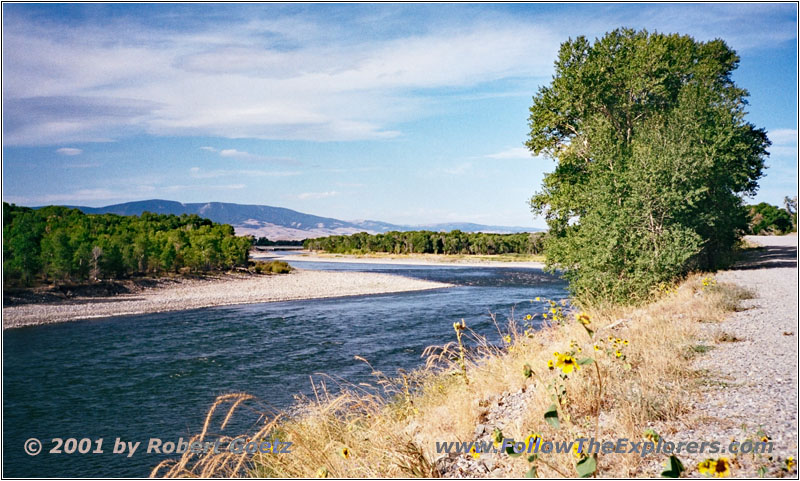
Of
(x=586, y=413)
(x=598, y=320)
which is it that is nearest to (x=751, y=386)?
(x=586, y=413)

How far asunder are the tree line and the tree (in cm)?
8516

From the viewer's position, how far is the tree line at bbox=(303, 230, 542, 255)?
393 ft

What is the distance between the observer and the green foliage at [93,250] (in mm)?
34938

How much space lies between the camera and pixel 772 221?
89438 millimetres

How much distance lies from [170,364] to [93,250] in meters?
26.2

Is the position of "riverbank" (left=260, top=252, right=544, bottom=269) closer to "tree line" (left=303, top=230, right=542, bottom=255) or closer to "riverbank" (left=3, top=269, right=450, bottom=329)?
"tree line" (left=303, top=230, right=542, bottom=255)

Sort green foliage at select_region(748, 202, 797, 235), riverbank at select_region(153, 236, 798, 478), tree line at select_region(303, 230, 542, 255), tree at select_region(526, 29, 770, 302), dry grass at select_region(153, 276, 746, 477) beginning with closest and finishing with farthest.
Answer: riverbank at select_region(153, 236, 798, 478) → dry grass at select_region(153, 276, 746, 477) → tree at select_region(526, 29, 770, 302) → green foliage at select_region(748, 202, 797, 235) → tree line at select_region(303, 230, 542, 255)

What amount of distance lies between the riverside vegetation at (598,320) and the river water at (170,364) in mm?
1439

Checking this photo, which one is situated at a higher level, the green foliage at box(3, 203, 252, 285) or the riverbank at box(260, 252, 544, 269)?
the green foliage at box(3, 203, 252, 285)

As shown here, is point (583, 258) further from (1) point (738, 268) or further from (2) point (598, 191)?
(1) point (738, 268)

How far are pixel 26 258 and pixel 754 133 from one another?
4772 cm

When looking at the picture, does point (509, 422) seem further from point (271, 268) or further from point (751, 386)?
point (271, 268)

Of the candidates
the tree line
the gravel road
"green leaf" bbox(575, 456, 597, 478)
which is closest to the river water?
the gravel road

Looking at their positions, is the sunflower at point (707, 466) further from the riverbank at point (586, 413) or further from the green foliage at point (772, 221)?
the green foliage at point (772, 221)
